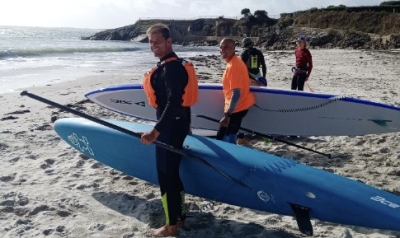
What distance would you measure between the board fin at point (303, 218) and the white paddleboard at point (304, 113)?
9.90 feet

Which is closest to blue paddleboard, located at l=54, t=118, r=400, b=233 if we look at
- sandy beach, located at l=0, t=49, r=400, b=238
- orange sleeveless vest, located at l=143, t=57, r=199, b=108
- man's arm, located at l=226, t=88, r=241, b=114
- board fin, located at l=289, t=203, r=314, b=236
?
board fin, located at l=289, t=203, r=314, b=236

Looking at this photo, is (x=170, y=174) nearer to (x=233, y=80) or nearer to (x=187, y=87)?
(x=187, y=87)

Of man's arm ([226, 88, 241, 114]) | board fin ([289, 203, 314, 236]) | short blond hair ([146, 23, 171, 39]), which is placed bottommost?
board fin ([289, 203, 314, 236])

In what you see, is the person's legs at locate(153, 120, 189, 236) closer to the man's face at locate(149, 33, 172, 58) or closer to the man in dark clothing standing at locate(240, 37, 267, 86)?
the man's face at locate(149, 33, 172, 58)

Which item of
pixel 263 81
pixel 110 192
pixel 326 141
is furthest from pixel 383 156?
pixel 110 192

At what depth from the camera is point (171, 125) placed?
10.5 ft

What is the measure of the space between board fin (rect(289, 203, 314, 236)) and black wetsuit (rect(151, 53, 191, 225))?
0.94m

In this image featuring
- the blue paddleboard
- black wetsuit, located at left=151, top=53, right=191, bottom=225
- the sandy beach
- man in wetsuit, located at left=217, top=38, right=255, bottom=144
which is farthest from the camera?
man in wetsuit, located at left=217, top=38, right=255, bottom=144

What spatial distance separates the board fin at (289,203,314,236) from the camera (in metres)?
3.02

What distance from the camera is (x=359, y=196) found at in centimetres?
312

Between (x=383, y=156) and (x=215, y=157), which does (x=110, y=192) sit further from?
(x=383, y=156)

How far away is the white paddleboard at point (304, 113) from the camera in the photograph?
5.70m

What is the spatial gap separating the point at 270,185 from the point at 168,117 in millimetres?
1080

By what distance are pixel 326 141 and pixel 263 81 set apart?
1357 mm
